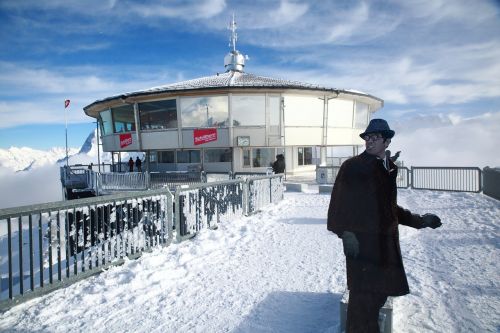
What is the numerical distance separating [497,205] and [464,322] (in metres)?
8.61

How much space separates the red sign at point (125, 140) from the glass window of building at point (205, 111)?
513 cm

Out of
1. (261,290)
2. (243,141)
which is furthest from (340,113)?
(261,290)

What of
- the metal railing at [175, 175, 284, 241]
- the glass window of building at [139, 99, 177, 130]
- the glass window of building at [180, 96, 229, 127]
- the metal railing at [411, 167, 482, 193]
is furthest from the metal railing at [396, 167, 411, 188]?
the glass window of building at [139, 99, 177, 130]

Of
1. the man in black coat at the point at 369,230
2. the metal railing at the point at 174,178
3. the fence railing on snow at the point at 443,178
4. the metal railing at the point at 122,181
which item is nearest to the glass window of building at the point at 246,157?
the metal railing at the point at 174,178

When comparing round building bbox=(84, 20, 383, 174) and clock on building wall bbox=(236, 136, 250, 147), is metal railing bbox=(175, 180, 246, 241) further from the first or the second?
round building bbox=(84, 20, 383, 174)

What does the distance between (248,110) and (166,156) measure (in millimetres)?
8523

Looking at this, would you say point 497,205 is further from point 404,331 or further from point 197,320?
point 197,320

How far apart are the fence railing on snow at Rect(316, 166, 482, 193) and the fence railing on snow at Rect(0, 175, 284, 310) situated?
9549 millimetres

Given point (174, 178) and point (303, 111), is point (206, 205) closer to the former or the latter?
point (174, 178)

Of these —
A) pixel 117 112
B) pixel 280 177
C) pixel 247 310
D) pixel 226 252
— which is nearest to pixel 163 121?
pixel 117 112

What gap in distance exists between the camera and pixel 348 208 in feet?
7.69

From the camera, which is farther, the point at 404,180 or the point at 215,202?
the point at 404,180

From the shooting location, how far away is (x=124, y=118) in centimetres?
2511

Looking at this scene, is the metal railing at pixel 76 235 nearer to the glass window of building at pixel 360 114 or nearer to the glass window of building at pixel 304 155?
the glass window of building at pixel 304 155
